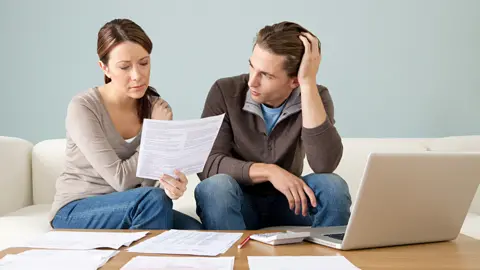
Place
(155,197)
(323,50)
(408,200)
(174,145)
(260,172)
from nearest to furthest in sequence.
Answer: (408,200) < (174,145) < (155,197) < (260,172) < (323,50)

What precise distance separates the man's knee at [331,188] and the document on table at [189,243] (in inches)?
15.8

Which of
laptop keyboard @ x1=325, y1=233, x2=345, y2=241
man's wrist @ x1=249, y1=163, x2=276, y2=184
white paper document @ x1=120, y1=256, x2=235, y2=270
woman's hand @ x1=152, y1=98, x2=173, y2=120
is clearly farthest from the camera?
woman's hand @ x1=152, y1=98, x2=173, y2=120

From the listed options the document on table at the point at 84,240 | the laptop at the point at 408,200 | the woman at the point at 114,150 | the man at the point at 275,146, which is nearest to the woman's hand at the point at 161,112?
the woman at the point at 114,150

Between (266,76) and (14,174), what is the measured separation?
107cm

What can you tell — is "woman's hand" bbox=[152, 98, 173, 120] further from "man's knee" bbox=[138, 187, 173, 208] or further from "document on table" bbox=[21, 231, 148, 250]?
"document on table" bbox=[21, 231, 148, 250]

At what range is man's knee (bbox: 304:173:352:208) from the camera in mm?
1538

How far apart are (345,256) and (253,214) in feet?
2.32

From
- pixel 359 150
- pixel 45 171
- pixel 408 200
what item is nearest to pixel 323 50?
pixel 359 150

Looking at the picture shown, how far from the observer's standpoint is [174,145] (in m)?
1.39

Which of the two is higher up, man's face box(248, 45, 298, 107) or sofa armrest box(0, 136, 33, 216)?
man's face box(248, 45, 298, 107)

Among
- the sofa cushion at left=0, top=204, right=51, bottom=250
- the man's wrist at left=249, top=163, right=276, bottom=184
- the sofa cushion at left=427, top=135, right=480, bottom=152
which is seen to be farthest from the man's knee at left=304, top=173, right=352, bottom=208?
the sofa cushion at left=427, top=135, right=480, bottom=152

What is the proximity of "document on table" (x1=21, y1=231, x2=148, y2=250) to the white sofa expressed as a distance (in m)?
0.86

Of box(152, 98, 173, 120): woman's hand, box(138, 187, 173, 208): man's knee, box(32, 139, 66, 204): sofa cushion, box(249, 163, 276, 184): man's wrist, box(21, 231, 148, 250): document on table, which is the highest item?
box(152, 98, 173, 120): woman's hand

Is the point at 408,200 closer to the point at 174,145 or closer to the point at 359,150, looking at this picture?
the point at 174,145
